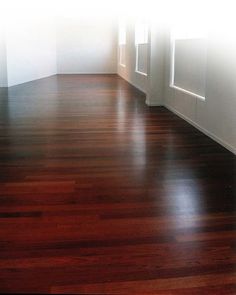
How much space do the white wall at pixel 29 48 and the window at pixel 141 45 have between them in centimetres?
282

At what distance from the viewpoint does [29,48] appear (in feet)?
35.4

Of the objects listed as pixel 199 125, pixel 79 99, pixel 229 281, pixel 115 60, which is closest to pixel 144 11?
pixel 79 99

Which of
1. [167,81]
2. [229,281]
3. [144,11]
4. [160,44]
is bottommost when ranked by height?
[229,281]

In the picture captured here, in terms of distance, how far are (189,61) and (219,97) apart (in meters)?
1.41

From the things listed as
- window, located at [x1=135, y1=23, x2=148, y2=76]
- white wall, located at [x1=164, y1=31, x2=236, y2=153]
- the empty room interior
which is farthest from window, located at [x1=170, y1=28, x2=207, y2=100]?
window, located at [x1=135, y1=23, x2=148, y2=76]

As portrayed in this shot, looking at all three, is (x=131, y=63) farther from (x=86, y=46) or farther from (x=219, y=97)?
(x=219, y=97)

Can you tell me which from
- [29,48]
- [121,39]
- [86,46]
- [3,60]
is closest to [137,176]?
[3,60]

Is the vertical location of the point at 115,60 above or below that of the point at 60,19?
below

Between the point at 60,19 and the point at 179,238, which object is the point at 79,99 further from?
the point at 60,19

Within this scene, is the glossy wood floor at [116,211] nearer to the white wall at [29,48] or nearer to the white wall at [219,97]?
the white wall at [219,97]

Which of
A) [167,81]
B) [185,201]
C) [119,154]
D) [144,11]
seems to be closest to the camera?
[185,201]

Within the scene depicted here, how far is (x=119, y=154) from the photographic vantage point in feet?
12.2

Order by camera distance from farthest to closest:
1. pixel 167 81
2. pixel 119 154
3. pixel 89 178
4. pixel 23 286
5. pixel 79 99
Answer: pixel 79 99, pixel 167 81, pixel 119 154, pixel 89 178, pixel 23 286

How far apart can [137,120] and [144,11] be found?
4412 millimetres
